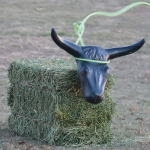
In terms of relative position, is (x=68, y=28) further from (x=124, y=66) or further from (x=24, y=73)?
(x=24, y=73)

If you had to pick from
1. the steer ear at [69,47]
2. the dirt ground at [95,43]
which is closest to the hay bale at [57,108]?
the dirt ground at [95,43]

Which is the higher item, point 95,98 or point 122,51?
point 122,51

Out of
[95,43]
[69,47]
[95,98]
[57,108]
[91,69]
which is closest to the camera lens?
[95,98]

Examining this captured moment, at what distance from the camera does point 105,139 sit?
336 inches

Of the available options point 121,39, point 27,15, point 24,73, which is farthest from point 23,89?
point 27,15

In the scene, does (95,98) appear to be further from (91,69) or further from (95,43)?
(95,43)

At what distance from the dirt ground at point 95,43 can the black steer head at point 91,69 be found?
0.95 m

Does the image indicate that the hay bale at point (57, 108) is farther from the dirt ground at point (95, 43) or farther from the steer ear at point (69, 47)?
the steer ear at point (69, 47)

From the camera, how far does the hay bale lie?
8.16 metres

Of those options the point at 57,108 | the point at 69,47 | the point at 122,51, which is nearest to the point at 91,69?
the point at 69,47

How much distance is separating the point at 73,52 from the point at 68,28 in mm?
14408

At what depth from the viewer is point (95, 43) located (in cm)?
1975

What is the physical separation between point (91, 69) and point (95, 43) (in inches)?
474

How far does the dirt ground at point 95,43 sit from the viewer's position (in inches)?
368
